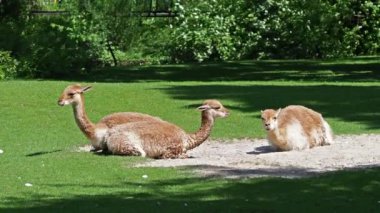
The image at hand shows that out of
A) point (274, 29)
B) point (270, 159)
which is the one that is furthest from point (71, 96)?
point (274, 29)

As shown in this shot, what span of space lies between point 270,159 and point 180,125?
4709mm

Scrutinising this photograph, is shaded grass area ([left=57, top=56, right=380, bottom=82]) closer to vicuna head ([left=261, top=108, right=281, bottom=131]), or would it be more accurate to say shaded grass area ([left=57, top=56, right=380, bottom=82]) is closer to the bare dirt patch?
the bare dirt patch

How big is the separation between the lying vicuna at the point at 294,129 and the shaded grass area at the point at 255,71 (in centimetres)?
1373

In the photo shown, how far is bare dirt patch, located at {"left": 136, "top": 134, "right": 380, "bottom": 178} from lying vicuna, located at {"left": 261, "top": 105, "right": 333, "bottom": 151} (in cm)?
14

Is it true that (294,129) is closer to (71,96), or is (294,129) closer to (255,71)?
(71,96)

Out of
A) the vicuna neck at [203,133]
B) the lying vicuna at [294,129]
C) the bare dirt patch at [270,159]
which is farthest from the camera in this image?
the lying vicuna at [294,129]

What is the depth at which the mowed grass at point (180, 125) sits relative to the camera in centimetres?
1016

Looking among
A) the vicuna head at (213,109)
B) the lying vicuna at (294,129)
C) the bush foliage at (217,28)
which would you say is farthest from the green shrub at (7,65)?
the vicuna head at (213,109)

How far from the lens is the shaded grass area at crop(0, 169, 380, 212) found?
9.73 m

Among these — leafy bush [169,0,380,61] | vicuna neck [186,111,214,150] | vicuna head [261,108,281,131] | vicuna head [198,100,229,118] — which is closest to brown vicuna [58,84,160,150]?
vicuna neck [186,111,214,150]

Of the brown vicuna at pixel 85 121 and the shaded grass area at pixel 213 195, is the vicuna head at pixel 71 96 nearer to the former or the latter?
the brown vicuna at pixel 85 121

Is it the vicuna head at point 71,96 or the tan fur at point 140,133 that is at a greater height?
the vicuna head at point 71,96

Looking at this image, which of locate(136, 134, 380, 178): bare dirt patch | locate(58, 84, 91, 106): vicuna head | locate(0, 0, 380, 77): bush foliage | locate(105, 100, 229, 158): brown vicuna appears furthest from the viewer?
locate(0, 0, 380, 77): bush foliage

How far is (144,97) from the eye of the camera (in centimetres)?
2252
